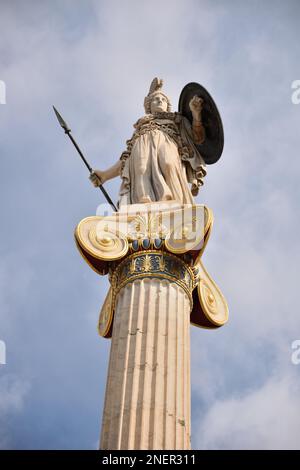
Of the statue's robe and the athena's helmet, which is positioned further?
the athena's helmet

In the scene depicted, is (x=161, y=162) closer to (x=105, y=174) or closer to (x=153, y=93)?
(x=105, y=174)

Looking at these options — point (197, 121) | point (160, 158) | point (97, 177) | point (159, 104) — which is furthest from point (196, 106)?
point (97, 177)

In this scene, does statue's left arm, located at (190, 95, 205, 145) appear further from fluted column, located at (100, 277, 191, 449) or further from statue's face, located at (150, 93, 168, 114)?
fluted column, located at (100, 277, 191, 449)

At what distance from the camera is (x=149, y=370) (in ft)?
41.4

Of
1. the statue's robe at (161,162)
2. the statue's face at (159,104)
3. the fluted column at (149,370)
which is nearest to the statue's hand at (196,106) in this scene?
the statue's robe at (161,162)

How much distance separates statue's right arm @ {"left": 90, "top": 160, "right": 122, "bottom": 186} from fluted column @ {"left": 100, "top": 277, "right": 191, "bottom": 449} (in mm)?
5381

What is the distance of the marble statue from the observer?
1691 cm

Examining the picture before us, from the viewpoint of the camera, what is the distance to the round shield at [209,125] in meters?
18.6

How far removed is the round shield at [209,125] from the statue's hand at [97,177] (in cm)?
250

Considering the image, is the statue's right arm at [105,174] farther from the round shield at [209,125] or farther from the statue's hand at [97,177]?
the round shield at [209,125]

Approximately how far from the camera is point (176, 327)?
13461mm

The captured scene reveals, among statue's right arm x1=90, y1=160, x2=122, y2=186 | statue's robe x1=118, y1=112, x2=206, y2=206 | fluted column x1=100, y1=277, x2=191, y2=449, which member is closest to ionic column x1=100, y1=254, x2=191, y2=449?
fluted column x1=100, y1=277, x2=191, y2=449

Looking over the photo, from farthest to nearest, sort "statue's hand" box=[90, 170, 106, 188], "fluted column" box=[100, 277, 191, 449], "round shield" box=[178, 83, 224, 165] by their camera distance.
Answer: "statue's hand" box=[90, 170, 106, 188] < "round shield" box=[178, 83, 224, 165] < "fluted column" box=[100, 277, 191, 449]

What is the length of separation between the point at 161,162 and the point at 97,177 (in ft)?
8.55
